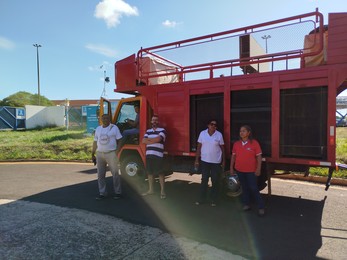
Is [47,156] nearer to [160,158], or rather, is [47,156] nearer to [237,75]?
[160,158]

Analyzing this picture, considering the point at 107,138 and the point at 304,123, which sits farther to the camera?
the point at 107,138

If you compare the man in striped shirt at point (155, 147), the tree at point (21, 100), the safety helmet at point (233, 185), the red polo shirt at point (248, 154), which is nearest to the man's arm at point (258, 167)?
the red polo shirt at point (248, 154)

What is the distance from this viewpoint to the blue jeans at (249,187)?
17.3ft

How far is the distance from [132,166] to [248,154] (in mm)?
3254

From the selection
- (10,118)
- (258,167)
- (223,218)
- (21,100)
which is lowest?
(223,218)

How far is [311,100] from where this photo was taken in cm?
518

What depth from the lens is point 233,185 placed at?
592 cm

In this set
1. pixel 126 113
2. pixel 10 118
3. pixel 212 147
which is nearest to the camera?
pixel 212 147

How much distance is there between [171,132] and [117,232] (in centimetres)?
285

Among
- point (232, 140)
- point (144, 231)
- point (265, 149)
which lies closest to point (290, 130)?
point (265, 149)

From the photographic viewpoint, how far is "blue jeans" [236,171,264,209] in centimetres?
527

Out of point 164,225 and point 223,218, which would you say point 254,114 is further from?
point 164,225

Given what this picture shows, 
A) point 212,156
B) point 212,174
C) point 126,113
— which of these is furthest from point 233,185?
point 126,113

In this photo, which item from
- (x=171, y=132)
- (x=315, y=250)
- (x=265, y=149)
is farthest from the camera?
(x=171, y=132)
